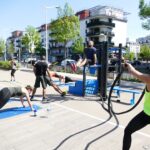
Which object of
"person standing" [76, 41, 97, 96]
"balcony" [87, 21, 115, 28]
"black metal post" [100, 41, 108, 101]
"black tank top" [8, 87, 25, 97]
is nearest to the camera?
"black tank top" [8, 87, 25, 97]

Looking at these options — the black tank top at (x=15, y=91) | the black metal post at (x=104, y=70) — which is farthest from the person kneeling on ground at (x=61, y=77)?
the black tank top at (x=15, y=91)

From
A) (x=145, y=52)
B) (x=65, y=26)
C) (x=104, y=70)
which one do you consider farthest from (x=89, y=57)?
(x=145, y=52)

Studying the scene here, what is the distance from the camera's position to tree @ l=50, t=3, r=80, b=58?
35.4 metres

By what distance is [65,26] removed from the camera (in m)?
35.4

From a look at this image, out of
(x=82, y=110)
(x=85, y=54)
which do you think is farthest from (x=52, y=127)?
(x=85, y=54)

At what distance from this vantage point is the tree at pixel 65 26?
116ft

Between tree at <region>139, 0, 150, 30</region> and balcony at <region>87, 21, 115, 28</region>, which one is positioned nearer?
tree at <region>139, 0, 150, 30</region>

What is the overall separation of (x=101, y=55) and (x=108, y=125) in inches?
177

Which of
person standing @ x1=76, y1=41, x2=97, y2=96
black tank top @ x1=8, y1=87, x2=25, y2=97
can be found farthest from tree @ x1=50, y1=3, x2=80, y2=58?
black tank top @ x1=8, y1=87, x2=25, y2=97

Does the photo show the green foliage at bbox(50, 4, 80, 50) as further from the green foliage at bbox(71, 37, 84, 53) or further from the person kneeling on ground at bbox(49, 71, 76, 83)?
the green foliage at bbox(71, 37, 84, 53)

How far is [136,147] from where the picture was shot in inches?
225

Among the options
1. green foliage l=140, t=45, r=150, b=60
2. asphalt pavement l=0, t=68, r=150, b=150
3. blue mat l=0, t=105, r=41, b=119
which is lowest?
asphalt pavement l=0, t=68, r=150, b=150

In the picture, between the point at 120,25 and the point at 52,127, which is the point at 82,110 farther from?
the point at 120,25

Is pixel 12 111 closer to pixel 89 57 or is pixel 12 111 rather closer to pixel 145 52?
pixel 89 57
